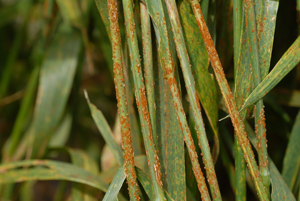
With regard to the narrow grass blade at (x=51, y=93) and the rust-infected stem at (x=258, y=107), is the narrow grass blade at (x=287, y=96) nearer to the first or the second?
the rust-infected stem at (x=258, y=107)

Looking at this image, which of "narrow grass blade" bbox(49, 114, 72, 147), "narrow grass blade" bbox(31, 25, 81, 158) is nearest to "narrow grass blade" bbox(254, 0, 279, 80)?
"narrow grass blade" bbox(31, 25, 81, 158)

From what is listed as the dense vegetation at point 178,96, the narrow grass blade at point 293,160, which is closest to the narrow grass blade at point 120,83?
the dense vegetation at point 178,96

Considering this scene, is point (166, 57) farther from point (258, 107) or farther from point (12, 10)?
point (12, 10)

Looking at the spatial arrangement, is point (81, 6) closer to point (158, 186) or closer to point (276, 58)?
point (276, 58)

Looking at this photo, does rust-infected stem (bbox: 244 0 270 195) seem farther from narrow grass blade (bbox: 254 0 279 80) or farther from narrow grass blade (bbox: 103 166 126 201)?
narrow grass blade (bbox: 103 166 126 201)

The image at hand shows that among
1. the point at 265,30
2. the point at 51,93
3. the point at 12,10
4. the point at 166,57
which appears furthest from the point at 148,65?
the point at 12,10

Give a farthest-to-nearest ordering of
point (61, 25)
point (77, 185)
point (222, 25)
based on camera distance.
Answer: point (61, 25) → point (77, 185) → point (222, 25)

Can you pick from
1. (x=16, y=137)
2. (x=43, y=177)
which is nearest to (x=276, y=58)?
(x=43, y=177)
